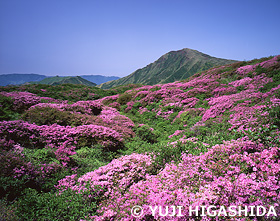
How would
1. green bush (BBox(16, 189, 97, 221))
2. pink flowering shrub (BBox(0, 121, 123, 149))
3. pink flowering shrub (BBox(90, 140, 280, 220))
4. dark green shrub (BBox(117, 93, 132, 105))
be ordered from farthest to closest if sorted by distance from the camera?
dark green shrub (BBox(117, 93, 132, 105)) → pink flowering shrub (BBox(0, 121, 123, 149)) → green bush (BBox(16, 189, 97, 221)) → pink flowering shrub (BBox(90, 140, 280, 220))

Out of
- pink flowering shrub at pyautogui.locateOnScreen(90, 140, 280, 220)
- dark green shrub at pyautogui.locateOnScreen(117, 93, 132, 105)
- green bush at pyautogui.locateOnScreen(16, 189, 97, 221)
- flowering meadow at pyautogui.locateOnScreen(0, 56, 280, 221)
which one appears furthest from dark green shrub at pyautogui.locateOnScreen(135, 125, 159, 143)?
dark green shrub at pyautogui.locateOnScreen(117, 93, 132, 105)

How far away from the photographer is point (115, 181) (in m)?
6.07

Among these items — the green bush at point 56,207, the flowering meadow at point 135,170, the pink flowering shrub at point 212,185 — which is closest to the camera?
the pink flowering shrub at point 212,185

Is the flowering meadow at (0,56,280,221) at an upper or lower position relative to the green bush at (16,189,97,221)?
upper

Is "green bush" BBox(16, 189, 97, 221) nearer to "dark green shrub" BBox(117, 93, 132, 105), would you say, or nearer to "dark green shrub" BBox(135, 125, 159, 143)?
"dark green shrub" BBox(135, 125, 159, 143)

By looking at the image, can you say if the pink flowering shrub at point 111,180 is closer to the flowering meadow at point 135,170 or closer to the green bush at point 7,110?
the flowering meadow at point 135,170

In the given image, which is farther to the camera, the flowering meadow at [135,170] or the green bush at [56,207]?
the green bush at [56,207]

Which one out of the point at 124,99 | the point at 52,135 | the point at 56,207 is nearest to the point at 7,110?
the point at 52,135

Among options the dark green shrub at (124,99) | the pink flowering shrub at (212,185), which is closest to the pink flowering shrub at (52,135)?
the pink flowering shrub at (212,185)

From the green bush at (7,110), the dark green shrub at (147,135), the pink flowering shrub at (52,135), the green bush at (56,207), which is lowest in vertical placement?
the green bush at (56,207)

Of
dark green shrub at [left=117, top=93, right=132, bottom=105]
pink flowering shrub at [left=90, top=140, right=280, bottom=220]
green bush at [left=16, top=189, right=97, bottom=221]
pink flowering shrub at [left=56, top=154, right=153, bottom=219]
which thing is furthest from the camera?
dark green shrub at [left=117, top=93, right=132, bottom=105]

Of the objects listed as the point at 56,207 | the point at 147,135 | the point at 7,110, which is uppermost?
the point at 7,110

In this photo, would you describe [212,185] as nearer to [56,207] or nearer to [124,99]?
[56,207]

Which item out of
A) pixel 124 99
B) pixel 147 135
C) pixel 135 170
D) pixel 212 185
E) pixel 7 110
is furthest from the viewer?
pixel 124 99
